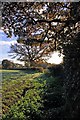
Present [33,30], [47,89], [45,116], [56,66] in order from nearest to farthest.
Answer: [45,116]
[33,30]
[47,89]
[56,66]

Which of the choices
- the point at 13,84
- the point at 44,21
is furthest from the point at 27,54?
the point at 44,21

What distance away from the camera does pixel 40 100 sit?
559 cm

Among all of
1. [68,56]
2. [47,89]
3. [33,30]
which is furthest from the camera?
[47,89]

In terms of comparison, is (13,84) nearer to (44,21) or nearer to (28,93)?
(28,93)

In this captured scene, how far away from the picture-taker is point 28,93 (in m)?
6.05

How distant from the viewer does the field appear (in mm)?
4888

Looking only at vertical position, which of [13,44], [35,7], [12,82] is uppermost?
[35,7]

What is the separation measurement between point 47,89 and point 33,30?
1402 mm

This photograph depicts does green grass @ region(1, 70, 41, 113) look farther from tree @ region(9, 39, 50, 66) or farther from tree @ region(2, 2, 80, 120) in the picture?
tree @ region(2, 2, 80, 120)

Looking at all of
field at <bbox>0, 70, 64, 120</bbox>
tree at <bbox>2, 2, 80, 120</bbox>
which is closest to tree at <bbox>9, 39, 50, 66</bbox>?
field at <bbox>0, 70, 64, 120</bbox>

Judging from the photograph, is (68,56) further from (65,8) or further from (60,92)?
(60,92)

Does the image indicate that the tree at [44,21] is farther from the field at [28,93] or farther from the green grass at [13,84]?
the green grass at [13,84]

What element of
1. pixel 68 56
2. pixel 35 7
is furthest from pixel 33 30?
Result: pixel 68 56

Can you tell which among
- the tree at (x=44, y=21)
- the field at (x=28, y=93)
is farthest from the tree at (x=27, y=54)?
the tree at (x=44, y=21)
